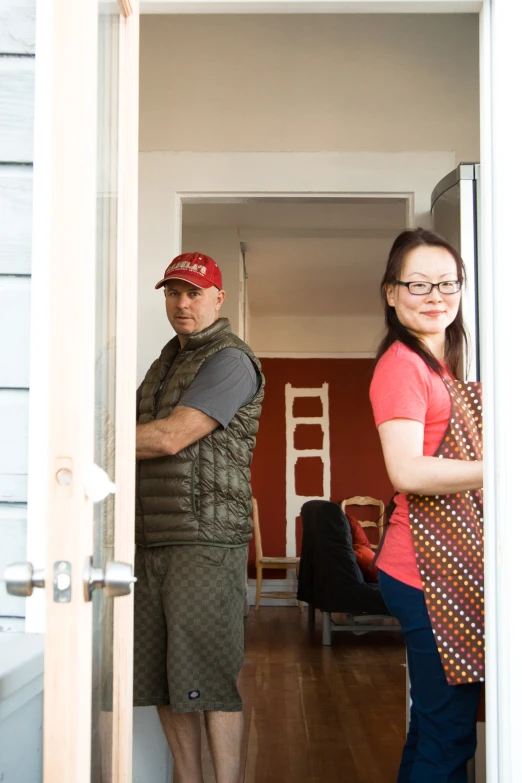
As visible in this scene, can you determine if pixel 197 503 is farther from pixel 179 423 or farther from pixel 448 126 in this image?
pixel 448 126

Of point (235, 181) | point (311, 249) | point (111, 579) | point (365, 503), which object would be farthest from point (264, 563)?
point (111, 579)

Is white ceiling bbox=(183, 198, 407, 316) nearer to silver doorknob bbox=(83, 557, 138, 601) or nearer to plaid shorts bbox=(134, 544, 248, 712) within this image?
plaid shorts bbox=(134, 544, 248, 712)

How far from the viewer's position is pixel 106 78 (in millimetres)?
1287

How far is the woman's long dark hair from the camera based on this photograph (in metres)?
1.87

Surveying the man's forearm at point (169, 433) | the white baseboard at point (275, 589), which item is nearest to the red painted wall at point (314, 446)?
the white baseboard at point (275, 589)

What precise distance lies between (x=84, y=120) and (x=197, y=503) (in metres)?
1.44

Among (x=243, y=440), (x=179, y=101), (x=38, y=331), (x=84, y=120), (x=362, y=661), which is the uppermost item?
(x=179, y=101)

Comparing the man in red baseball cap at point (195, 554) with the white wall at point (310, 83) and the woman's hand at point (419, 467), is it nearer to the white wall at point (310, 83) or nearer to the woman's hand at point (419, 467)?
the woman's hand at point (419, 467)

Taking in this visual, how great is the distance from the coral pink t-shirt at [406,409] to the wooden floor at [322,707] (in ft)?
5.38

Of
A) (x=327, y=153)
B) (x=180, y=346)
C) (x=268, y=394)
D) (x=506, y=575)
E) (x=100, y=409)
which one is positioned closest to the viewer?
(x=100, y=409)

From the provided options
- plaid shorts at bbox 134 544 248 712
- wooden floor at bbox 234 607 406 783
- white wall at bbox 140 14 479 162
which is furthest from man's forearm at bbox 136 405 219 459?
wooden floor at bbox 234 607 406 783

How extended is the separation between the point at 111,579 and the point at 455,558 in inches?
37.1

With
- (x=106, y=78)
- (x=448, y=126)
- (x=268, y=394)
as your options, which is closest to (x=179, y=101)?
(x=448, y=126)

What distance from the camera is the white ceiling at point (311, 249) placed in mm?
5258
